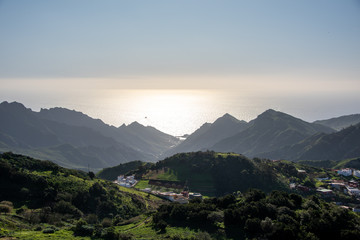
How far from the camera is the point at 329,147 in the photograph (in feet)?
573

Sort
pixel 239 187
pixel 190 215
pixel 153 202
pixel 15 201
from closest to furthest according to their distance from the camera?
pixel 190 215 < pixel 15 201 < pixel 153 202 < pixel 239 187

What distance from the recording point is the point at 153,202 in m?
59.4

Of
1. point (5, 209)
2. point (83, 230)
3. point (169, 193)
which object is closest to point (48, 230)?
point (83, 230)

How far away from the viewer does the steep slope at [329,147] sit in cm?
16625

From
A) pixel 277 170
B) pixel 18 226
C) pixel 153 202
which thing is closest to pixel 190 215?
pixel 18 226

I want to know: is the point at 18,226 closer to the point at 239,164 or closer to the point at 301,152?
the point at 239,164

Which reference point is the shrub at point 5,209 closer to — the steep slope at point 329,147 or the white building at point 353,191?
the white building at point 353,191

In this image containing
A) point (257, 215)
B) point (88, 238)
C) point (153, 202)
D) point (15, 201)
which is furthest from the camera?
point (153, 202)

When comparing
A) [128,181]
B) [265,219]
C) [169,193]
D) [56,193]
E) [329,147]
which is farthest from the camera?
[329,147]

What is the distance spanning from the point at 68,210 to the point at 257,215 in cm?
2483

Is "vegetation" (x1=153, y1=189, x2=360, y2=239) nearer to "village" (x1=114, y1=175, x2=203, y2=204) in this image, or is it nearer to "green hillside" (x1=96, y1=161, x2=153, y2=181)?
"village" (x1=114, y1=175, x2=203, y2=204)

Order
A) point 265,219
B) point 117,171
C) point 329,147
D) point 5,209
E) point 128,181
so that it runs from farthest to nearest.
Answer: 1. point 329,147
2. point 117,171
3. point 128,181
4. point 5,209
5. point 265,219

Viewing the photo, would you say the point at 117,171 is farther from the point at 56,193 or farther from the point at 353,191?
the point at 353,191

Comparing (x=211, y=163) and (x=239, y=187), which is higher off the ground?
(x=211, y=163)
